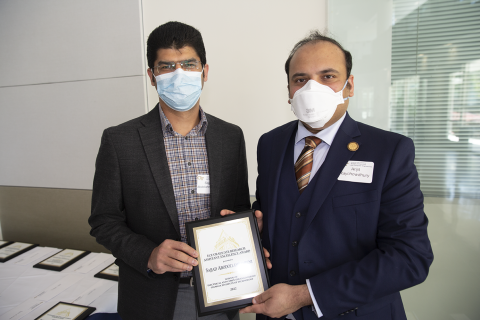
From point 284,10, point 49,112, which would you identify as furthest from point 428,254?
point 49,112

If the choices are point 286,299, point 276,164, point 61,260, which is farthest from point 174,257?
point 61,260

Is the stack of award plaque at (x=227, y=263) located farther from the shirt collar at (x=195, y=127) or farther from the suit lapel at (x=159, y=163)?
the shirt collar at (x=195, y=127)

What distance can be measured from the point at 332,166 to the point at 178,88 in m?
0.81

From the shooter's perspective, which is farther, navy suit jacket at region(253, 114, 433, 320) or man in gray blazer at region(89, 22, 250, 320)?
man in gray blazer at region(89, 22, 250, 320)

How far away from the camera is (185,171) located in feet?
4.79

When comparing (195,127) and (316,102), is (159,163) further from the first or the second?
(316,102)

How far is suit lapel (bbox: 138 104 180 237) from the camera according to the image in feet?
4.50

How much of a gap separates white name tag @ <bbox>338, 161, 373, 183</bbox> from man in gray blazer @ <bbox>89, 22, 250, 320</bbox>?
0.64m

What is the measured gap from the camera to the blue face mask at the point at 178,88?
140 cm

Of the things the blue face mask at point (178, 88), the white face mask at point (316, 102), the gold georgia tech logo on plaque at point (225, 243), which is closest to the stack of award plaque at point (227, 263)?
the gold georgia tech logo on plaque at point (225, 243)

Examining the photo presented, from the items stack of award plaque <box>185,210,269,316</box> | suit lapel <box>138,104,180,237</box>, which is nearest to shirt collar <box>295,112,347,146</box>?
stack of award plaque <box>185,210,269,316</box>

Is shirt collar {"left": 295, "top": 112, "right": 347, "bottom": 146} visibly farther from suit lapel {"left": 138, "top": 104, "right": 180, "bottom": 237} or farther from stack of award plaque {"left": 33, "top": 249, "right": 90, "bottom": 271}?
stack of award plaque {"left": 33, "top": 249, "right": 90, "bottom": 271}

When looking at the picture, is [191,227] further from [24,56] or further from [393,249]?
[24,56]

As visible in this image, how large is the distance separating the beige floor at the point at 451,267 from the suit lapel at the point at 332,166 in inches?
60.3
